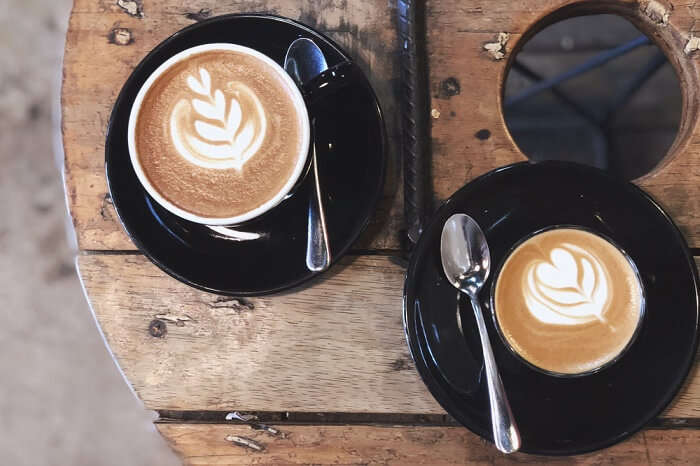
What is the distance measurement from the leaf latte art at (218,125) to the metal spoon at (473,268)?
26cm

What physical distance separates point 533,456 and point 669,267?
300 mm

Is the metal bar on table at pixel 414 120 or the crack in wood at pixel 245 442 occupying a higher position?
the metal bar on table at pixel 414 120

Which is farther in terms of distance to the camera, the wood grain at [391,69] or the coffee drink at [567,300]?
the wood grain at [391,69]

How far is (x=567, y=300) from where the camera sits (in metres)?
0.70

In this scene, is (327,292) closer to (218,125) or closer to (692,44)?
(218,125)

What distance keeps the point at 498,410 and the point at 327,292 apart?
26 centimetres

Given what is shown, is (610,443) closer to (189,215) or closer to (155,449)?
(189,215)


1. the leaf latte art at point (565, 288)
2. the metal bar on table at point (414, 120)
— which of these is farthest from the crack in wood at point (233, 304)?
the leaf latte art at point (565, 288)

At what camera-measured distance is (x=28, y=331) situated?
4.97 feet

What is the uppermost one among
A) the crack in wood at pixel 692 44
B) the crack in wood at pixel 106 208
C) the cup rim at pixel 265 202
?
the crack in wood at pixel 692 44

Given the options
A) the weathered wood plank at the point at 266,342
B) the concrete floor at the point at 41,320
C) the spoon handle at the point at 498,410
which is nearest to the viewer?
the spoon handle at the point at 498,410

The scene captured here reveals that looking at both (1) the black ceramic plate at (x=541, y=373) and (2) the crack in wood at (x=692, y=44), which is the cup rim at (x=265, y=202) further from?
(2) the crack in wood at (x=692, y=44)

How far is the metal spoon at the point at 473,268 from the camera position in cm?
70

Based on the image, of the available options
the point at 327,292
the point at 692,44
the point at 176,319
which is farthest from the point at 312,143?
the point at 692,44
